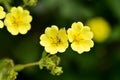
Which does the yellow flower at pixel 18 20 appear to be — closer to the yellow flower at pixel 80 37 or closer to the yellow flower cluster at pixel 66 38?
the yellow flower cluster at pixel 66 38

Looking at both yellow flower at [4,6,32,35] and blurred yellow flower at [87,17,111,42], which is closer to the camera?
yellow flower at [4,6,32,35]

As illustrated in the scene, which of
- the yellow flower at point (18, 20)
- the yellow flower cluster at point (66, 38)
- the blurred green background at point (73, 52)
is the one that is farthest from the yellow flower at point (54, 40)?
the blurred green background at point (73, 52)

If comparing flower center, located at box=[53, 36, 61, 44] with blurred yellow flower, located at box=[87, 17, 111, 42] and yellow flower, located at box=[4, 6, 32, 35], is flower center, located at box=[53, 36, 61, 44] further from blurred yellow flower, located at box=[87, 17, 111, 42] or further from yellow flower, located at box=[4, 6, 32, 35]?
blurred yellow flower, located at box=[87, 17, 111, 42]

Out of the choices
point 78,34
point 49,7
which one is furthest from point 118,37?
point 78,34

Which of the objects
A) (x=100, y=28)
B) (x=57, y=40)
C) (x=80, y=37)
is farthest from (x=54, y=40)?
(x=100, y=28)

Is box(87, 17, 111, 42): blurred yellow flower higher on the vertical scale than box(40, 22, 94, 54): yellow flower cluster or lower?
higher

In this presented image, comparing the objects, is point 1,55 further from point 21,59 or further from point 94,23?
point 94,23

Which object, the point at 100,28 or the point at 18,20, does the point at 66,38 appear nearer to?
the point at 18,20

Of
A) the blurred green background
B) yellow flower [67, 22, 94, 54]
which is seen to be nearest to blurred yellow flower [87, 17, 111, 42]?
the blurred green background

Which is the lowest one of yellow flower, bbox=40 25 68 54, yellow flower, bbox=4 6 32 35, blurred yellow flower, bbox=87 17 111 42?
yellow flower, bbox=40 25 68 54
